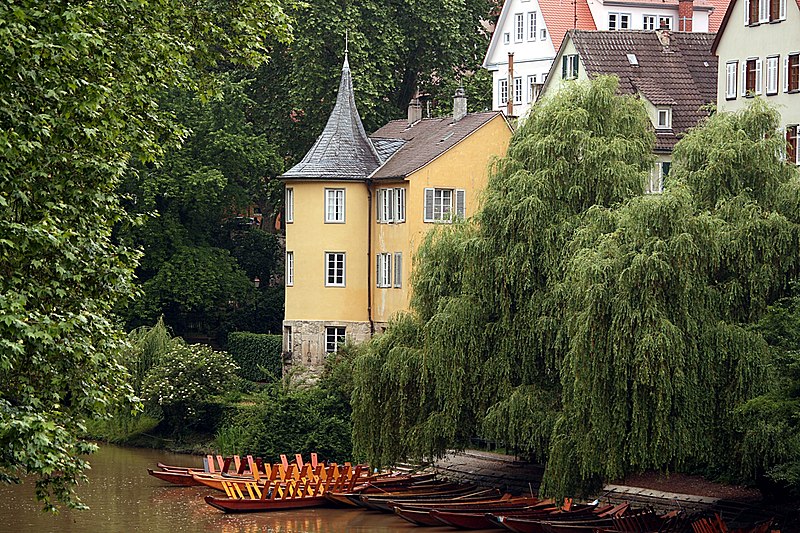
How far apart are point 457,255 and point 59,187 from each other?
17.8 m

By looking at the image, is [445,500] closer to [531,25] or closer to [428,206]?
[428,206]

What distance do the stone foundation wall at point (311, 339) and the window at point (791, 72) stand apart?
56.1ft

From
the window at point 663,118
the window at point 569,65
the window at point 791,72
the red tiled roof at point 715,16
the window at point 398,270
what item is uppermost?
the red tiled roof at point 715,16

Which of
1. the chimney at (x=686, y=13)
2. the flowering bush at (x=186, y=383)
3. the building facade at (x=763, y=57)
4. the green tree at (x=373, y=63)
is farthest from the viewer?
the chimney at (x=686, y=13)

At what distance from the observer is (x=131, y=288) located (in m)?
19.1

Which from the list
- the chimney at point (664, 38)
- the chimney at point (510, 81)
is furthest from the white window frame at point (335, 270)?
the chimney at point (510, 81)

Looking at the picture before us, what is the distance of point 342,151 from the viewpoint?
178ft

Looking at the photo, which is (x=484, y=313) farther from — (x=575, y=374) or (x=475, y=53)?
(x=475, y=53)

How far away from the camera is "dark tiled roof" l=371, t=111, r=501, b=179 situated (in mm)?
52094

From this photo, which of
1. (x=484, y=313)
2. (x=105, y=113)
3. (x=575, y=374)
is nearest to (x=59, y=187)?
(x=105, y=113)

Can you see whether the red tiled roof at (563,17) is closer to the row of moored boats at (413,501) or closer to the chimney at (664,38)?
the chimney at (664,38)

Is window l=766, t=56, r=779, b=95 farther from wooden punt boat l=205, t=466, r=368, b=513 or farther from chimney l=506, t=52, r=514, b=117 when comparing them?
chimney l=506, t=52, r=514, b=117

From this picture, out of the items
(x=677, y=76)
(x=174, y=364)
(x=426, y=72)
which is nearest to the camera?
(x=174, y=364)

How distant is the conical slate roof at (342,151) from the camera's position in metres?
53.5
